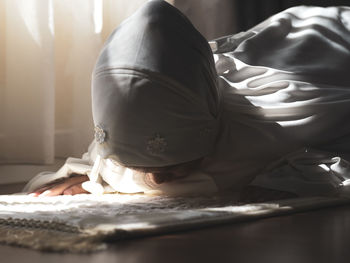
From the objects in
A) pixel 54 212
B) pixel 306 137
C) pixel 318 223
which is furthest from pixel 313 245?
pixel 306 137

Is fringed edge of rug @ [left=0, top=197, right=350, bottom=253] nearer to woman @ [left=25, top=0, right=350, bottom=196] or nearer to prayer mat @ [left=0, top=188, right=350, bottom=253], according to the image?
prayer mat @ [left=0, top=188, right=350, bottom=253]

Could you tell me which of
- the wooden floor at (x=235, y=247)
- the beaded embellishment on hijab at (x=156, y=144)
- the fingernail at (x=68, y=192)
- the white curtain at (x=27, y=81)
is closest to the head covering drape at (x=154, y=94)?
the beaded embellishment on hijab at (x=156, y=144)

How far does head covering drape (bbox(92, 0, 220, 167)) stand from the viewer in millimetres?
1134

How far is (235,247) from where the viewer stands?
0.68 m

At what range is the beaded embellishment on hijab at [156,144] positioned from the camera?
1155 mm

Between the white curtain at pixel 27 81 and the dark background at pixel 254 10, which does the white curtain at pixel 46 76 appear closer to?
the white curtain at pixel 27 81

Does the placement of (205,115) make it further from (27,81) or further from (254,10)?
(254,10)

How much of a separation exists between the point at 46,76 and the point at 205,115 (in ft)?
2.46

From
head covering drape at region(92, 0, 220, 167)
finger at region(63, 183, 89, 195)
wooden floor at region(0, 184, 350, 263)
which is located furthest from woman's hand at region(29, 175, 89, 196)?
wooden floor at region(0, 184, 350, 263)

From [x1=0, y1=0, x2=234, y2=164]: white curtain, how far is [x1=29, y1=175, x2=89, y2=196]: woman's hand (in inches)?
15.1

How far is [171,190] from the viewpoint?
1.30 meters

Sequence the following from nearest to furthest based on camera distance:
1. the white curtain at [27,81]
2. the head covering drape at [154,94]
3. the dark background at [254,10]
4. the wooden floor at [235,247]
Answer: the wooden floor at [235,247] → the head covering drape at [154,94] → the white curtain at [27,81] → the dark background at [254,10]

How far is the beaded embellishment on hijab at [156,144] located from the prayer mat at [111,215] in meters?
0.09

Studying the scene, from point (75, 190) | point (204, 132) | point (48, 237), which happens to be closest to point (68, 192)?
point (75, 190)
